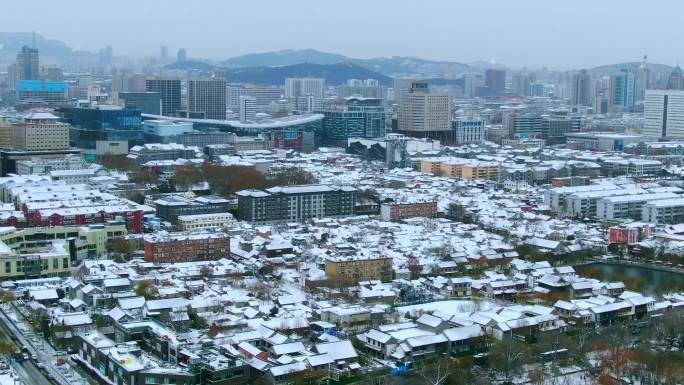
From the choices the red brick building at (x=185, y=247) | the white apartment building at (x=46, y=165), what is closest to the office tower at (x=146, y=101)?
the white apartment building at (x=46, y=165)

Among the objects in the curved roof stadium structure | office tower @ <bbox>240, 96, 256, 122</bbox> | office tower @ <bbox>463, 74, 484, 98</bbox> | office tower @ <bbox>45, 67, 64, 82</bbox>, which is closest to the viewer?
the curved roof stadium structure

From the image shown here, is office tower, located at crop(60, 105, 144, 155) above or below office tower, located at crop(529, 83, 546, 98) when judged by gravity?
below

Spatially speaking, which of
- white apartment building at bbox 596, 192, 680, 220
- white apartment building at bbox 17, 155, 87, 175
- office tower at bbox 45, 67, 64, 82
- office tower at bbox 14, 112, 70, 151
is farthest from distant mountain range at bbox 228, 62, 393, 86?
white apartment building at bbox 596, 192, 680, 220

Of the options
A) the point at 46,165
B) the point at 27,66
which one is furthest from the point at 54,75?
the point at 46,165

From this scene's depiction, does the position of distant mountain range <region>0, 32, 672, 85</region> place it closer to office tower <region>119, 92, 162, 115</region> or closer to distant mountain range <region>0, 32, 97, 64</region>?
distant mountain range <region>0, 32, 97, 64</region>

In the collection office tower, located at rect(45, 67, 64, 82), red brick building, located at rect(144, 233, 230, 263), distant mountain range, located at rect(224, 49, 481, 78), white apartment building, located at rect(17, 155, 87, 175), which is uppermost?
distant mountain range, located at rect(224, 49, 481, 78)

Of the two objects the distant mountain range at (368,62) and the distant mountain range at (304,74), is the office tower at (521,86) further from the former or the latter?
the distant mountain range at (368,62)

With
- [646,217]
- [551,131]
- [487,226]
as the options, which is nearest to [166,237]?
[487,226]
